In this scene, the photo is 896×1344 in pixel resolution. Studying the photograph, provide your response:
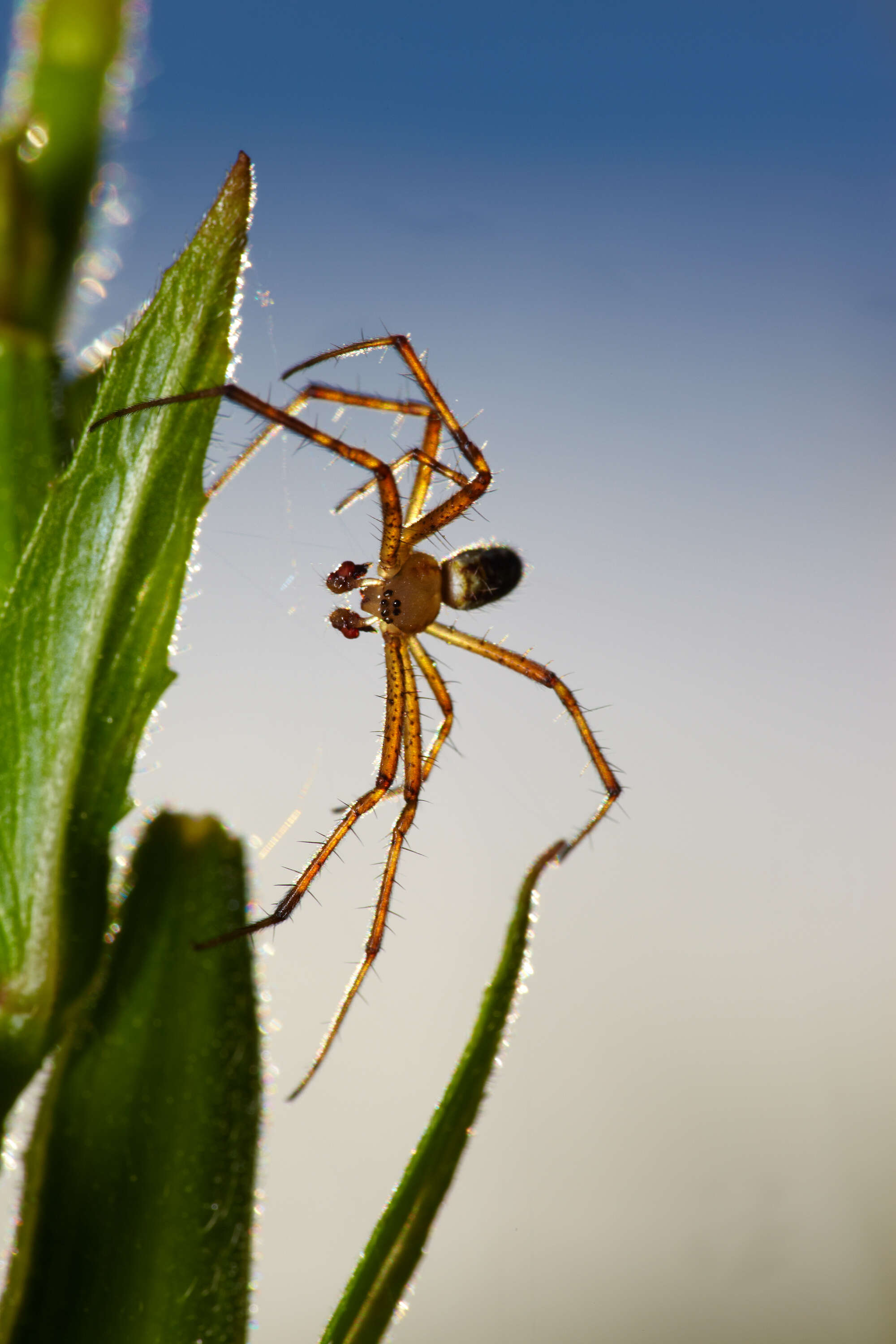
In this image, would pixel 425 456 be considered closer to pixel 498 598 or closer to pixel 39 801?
pixel 498 598

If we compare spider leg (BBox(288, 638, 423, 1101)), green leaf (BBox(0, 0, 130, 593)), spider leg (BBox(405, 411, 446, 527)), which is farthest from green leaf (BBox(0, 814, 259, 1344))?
spider leg (BBox(405, 411, 446, 527))

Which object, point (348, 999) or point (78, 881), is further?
point (348, 999)

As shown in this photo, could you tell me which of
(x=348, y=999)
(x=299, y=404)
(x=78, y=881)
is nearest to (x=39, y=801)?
(x=78, y=881)

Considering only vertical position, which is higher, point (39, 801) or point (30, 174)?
point (30, 174)

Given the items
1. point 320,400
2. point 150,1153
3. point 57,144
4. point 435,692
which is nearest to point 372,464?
point 320,400

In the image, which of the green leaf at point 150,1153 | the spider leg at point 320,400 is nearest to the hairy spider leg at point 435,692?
the spider leg at point 320,400

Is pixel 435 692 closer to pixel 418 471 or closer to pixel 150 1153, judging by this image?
pixel 418 471
